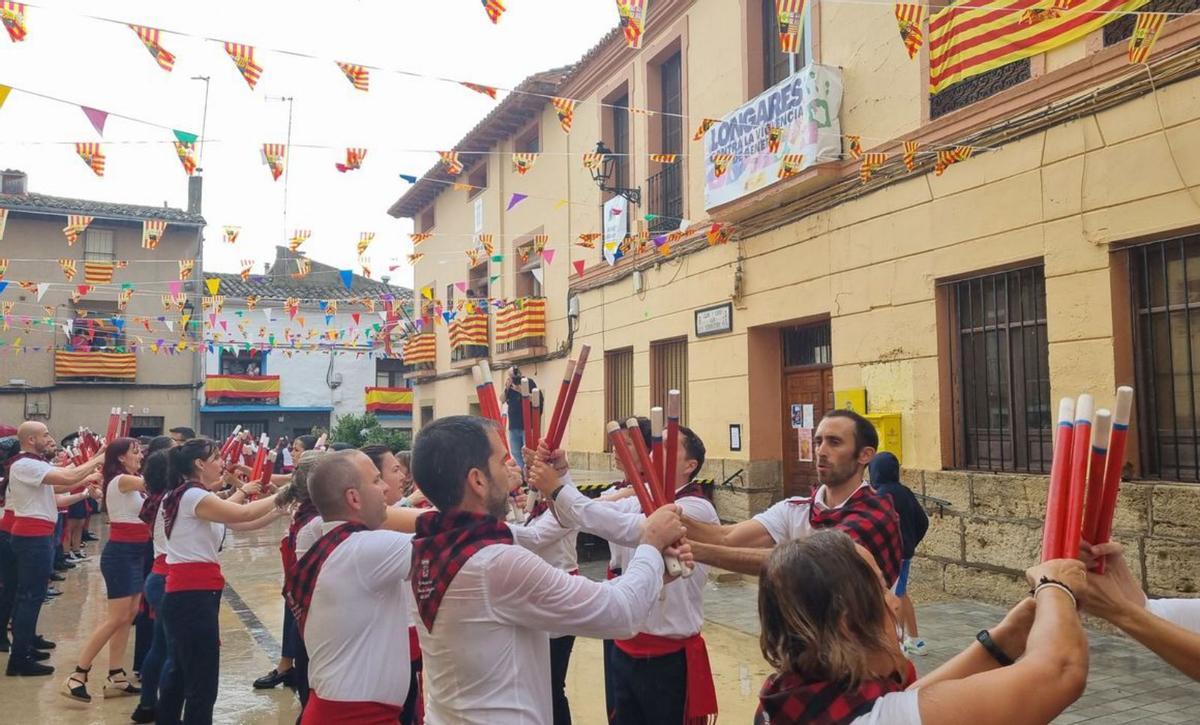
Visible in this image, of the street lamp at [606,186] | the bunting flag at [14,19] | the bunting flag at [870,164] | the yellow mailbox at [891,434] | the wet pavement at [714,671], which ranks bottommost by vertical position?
the wet pavement at [714,671]

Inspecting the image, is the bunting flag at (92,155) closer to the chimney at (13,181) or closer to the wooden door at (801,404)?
the wooden door at (801,404)

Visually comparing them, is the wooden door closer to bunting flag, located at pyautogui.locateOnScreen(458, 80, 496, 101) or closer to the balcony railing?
the balcony railing

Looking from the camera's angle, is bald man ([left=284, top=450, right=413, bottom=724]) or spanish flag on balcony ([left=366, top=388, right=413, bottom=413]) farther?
spanish flag on balcony ([left=366, top=388, right=413, bottom=413])

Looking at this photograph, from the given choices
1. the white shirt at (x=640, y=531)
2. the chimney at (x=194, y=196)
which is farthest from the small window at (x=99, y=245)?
the white shirt at (x=640, y=531)

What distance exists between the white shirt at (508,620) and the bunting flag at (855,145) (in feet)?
24.1

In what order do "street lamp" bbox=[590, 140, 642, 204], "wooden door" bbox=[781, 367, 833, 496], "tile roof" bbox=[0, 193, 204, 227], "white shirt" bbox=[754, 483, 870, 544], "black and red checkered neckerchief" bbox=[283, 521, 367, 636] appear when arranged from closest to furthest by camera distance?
"black and red checkered neckerchief" bbox=[283, 521, 367, 636] < "white shirt" bbox=[754, 483, 870, 544] < "wooden door" bbox=[781, 367, 833, 496] < "street lamp" bbox=[590, 140, 642, 204] < "tile roof" bbox=[0, 193, 204, 227]

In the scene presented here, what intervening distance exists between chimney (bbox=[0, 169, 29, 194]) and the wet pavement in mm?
22650

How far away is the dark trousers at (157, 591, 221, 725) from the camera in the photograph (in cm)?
447

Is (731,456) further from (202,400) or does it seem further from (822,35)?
(202,400)

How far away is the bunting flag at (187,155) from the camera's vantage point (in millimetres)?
7730

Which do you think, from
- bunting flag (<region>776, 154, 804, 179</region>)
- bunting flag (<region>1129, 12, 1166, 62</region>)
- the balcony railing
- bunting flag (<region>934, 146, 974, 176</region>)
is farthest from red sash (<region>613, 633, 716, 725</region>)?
the balcony railing

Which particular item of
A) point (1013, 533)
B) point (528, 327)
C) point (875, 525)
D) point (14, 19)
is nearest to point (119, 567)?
point (14, 19)

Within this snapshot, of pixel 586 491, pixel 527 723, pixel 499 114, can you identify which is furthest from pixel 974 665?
pixel 499 114

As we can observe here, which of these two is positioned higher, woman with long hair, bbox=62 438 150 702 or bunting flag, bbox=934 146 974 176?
bunting flag, bbox=934 146 974 176
